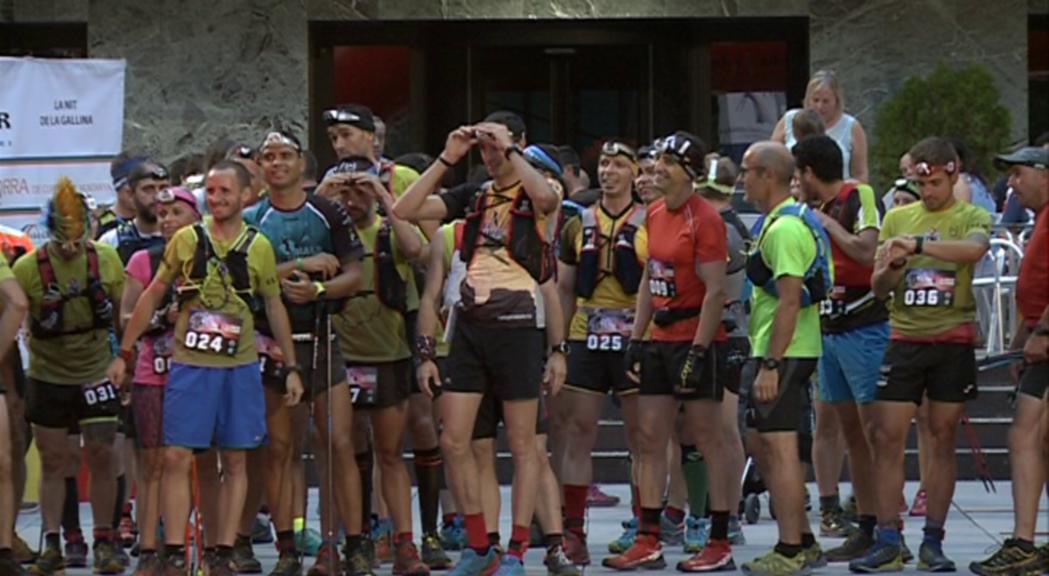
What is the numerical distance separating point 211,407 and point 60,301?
4.48 ft

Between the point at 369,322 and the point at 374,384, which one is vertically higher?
the point at 369,322

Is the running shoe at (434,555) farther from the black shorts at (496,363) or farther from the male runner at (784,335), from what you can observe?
the male runner at (784,335)

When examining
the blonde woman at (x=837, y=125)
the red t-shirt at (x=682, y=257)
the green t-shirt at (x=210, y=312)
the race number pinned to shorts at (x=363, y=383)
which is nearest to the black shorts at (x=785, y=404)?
the red t-shirt at (x=682, y=257)

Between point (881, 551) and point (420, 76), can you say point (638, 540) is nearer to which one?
point (881, 551)

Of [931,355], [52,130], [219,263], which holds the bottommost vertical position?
[931,355]

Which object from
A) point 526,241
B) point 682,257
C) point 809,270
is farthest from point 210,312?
point 809,270

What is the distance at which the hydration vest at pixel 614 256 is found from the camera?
37.0 ft

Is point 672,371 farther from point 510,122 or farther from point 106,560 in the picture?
point 106,560

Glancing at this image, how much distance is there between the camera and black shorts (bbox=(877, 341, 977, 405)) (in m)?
10.9

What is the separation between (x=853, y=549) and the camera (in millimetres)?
11227

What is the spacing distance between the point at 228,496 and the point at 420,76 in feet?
38.2

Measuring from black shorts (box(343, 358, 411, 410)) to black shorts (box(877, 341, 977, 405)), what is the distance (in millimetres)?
2409

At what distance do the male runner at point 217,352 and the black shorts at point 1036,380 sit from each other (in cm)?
338

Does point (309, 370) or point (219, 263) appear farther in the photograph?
point (309, 370)
